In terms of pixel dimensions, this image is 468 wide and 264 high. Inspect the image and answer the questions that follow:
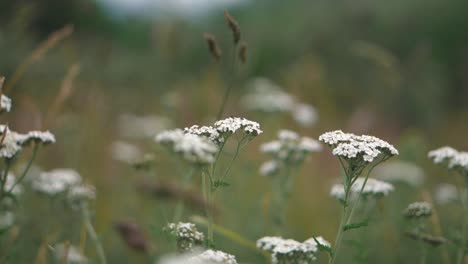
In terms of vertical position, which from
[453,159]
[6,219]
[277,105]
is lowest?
[6,219]

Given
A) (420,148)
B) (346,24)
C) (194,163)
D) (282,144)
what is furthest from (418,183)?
(346,24)

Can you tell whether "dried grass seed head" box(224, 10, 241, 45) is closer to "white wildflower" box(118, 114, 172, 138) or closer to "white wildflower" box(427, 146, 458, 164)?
"white wildflower" box(427, 146, 458, 164)

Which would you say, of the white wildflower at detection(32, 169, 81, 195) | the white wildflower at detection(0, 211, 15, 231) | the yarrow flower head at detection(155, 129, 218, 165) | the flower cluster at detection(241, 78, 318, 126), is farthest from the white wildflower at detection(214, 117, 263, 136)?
the flower cluster at detection(241, 78, 318, 126)

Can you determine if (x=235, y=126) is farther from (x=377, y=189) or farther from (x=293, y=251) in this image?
(x=377, y=189)

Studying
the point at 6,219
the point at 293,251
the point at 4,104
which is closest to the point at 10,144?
the point at 4,104

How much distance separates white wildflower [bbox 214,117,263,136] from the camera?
296cm

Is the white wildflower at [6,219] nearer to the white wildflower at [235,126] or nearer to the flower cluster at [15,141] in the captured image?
the flower cluster at [15,141]

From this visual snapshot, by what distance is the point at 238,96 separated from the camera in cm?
1398

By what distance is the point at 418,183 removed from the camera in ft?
22.6

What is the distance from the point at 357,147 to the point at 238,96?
11084mm

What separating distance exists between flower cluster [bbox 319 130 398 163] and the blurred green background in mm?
1073

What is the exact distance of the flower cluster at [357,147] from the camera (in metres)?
2.89

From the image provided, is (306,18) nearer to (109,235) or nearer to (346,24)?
(346,24)

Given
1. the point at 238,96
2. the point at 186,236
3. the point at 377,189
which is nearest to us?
the point at 186,236
